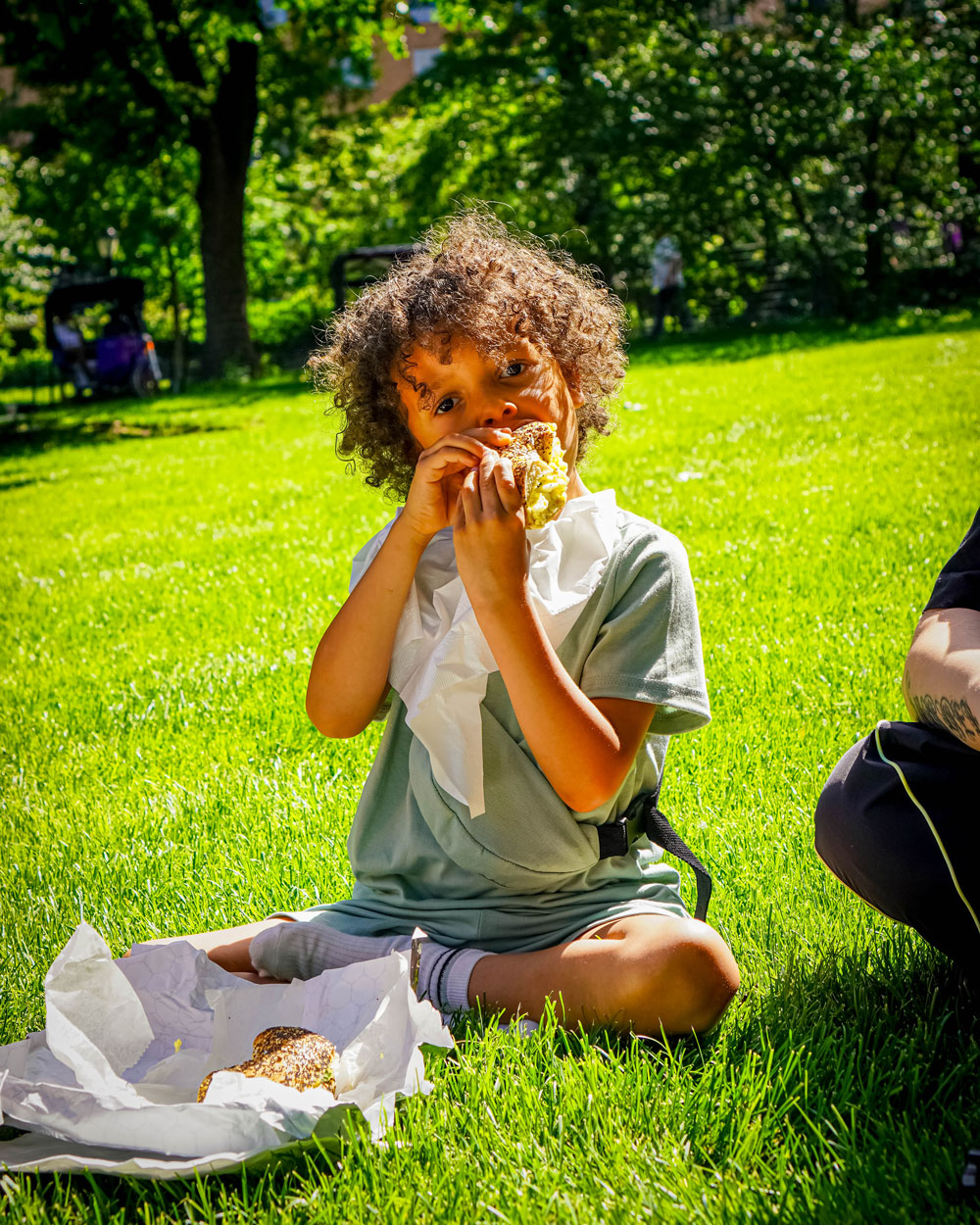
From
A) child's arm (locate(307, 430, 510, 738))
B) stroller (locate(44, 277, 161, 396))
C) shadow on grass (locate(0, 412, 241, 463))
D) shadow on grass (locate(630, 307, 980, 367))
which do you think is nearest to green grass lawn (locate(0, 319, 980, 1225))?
child's arm (locate(307, 430, 510, 738))

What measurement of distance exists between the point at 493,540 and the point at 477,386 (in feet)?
1.24

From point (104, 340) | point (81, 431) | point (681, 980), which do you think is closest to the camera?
point (681, 980)

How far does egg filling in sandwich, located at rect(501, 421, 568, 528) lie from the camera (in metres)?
2.06

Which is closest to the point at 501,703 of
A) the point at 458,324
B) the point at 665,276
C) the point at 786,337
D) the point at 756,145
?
the point at 458,324

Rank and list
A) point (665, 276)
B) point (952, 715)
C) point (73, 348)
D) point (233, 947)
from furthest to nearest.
A: point (665, 276) → point (73, 348) → point (233, 947) → point (952, 715)

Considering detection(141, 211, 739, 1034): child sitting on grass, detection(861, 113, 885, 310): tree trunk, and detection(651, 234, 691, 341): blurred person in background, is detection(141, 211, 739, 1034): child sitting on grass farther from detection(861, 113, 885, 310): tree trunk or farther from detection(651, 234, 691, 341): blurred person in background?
A: detection(651, 234, 691, 341): blurred person in background

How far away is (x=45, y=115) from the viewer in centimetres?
2211

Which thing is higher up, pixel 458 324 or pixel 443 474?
pixel 458 324

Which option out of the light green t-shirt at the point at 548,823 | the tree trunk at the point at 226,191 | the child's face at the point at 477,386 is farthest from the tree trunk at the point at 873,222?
the light green t-shirt at the point at 548,823

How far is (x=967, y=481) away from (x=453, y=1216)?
233 inches

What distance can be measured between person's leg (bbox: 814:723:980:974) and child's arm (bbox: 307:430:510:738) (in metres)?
0.91

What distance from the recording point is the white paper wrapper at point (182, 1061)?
5.47ft

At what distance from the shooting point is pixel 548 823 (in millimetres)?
2115

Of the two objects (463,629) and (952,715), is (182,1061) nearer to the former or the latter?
(463,629)
